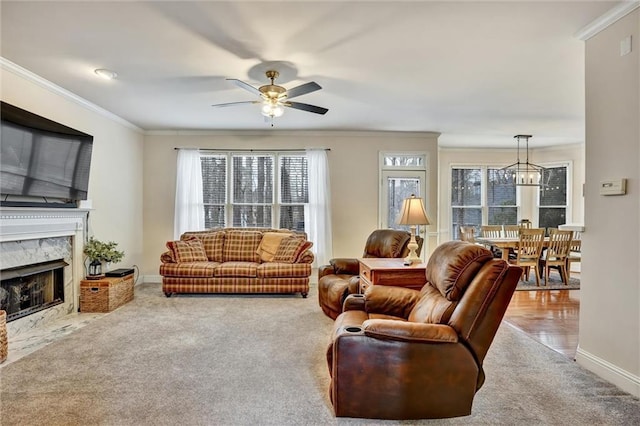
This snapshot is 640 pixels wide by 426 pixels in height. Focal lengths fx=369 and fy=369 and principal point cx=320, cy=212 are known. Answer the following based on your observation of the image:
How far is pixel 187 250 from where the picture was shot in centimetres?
538

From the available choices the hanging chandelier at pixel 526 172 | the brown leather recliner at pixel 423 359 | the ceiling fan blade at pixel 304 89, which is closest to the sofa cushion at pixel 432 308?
the brown leather recliner at pixel 423 359

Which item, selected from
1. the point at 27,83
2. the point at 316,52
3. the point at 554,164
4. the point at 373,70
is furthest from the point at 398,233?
the point at 554,164

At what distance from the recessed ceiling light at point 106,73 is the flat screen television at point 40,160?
0.72 metres

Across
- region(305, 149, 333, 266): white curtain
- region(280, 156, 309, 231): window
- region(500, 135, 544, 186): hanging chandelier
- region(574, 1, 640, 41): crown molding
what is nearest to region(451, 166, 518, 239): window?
region(500, 135, 544, 186): hanging chandelier

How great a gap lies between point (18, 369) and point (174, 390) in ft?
4.38

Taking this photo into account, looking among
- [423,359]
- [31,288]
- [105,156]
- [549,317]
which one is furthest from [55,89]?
[549,317]

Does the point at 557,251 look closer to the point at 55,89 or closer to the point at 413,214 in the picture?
the point at 413,214

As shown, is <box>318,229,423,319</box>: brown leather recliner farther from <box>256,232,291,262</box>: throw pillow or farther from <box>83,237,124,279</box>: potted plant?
<box>83,237,124,279</box>: potted plant

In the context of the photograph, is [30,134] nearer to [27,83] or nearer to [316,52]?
[27,83]

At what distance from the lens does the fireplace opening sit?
3584 millimetres

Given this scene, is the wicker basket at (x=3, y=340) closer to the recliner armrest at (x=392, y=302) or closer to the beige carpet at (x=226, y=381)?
the beige carpet at (x=226, y=381)

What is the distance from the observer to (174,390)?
2484 millimetres

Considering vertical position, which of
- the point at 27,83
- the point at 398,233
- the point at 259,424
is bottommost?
the point at 259,424

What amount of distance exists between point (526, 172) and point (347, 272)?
5330 millimetres
